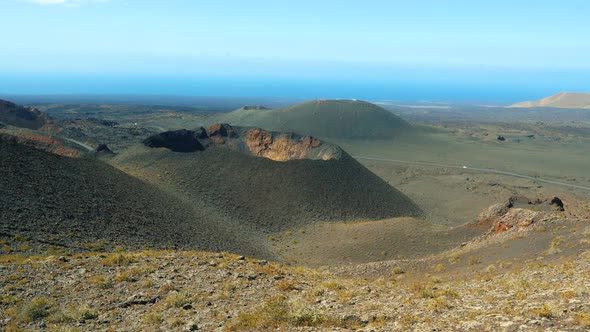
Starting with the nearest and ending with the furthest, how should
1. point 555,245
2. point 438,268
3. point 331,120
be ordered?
point 555,245 < point 438,268 < point 331,120

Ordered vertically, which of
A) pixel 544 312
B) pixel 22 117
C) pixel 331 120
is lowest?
pixel 544 312

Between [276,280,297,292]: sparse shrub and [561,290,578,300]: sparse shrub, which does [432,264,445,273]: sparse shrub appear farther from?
[561,290,578,300]: sparse shrub

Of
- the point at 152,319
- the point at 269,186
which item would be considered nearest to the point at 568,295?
the point at 152,319

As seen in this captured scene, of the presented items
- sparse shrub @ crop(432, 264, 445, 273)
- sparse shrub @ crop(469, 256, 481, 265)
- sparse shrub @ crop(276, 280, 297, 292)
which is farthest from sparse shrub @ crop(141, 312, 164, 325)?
sparse shrub @ crop(469, 256, 481, 265)

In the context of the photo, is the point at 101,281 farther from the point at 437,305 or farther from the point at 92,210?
the point at 92,210

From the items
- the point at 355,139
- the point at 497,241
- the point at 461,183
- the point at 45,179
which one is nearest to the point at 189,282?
the point at 497,241

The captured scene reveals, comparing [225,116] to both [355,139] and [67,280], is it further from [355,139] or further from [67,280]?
[67,280]

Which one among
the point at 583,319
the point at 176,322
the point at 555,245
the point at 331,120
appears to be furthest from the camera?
the point at 331,120
